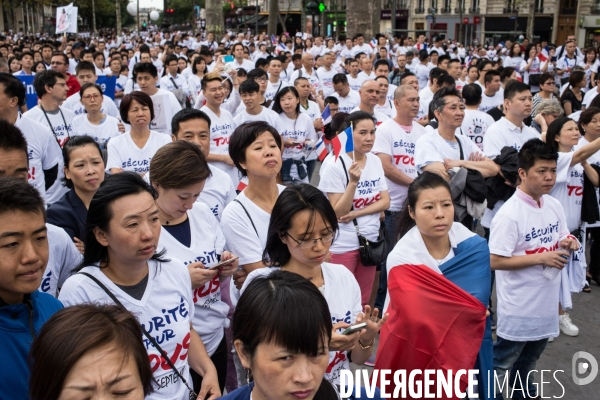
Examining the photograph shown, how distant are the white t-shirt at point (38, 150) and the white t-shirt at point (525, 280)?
11.9 feet

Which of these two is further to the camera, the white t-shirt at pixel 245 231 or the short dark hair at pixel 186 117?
the short dark hair at pixel 186 117

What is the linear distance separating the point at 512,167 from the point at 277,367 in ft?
12.7

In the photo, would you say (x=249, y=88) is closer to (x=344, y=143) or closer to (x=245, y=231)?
(x=344, y=143)

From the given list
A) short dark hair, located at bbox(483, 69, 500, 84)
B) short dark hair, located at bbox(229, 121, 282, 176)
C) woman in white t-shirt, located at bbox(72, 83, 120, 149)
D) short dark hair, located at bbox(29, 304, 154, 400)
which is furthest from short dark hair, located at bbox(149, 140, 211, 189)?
short dark hair, located at bbox(483, 69, 500, 84)

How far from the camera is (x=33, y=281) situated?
6.88 ft

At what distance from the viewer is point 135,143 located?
5.12m

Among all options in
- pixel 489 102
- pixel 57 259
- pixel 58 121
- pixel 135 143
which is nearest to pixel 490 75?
pixel 489 102

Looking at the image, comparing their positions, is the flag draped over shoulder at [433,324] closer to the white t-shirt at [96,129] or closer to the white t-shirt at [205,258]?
the white t-shirt at [205,258]

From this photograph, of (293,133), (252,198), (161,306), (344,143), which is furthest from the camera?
(293,133)

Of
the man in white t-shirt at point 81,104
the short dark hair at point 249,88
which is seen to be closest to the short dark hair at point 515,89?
the short dark hair at point 249,88

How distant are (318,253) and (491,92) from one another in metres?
7.07

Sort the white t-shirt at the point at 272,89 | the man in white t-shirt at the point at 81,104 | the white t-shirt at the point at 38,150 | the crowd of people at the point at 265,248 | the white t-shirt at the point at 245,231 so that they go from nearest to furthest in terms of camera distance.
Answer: the crowd of people at the point at 265,248, the white t-shirt at the point at 245,231, the white t-shirt at the point at 38,150, the man in white t-shirt at the point at 81,104, the white t-shirt at the point at 272,89

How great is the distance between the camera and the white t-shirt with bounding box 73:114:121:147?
6.39m

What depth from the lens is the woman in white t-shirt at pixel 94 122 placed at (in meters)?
6.36
